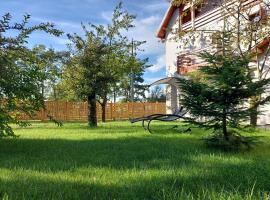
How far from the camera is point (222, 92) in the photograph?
8211 mm

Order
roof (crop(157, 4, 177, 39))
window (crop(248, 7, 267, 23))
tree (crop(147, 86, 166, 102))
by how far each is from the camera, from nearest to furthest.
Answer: window (crop(248, 7, 267, 23)), roof (crop(157, 4, 177, 39)), tree (crop(147, 86, 166, 102))

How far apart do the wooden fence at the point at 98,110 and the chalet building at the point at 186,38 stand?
27.6 ft

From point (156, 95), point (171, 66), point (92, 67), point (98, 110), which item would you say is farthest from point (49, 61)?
point (156, 95)

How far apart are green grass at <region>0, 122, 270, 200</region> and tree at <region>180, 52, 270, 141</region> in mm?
735

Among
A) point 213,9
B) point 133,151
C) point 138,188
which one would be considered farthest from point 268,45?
point 138,188

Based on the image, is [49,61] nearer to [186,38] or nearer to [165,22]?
[186,38]

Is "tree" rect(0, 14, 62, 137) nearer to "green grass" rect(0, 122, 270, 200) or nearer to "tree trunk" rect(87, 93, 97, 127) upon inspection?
"green grass" rect(0, 122, 270, 200)

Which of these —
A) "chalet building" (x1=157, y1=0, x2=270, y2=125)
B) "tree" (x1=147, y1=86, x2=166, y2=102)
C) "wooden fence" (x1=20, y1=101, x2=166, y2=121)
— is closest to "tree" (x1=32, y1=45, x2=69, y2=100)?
"chalet building" (x1=157, y1=0, x2=270, y2=125)

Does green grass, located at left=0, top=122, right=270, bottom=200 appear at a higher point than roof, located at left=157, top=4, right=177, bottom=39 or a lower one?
lower

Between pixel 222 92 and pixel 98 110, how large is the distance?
27809 mm

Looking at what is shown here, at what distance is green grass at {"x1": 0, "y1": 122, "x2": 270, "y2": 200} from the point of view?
4211 mm

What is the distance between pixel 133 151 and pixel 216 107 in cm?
187

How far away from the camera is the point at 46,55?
12.5 meters

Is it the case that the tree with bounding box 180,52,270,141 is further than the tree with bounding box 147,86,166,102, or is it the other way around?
the tree with bounding box 147,86,166,102
